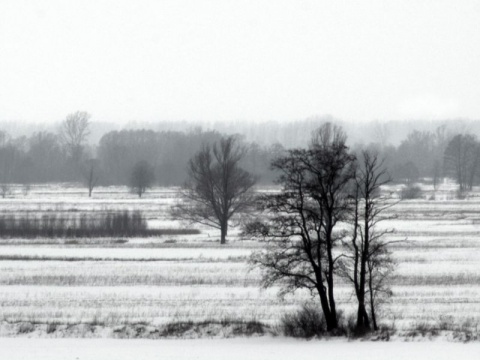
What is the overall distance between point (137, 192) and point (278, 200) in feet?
264

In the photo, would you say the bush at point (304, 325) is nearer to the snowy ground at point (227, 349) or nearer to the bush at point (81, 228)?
the snowy ground at point (227, 349)

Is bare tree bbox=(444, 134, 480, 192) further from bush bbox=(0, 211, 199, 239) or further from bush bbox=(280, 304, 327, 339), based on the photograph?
bush bbox=(280, 304, 327, 339)

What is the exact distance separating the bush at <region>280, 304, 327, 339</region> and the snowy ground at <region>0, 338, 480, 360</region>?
30.6 inches

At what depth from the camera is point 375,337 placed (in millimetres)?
20812

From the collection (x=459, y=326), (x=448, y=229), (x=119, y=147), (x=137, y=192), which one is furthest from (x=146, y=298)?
(x=119, y=147)

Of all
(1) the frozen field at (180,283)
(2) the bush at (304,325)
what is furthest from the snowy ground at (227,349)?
(1) the frozen field at (180,283)

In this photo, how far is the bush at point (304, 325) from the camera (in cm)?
2205

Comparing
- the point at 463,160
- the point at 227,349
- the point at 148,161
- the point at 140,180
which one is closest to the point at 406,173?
the point at 463,160

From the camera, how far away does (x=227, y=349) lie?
63.8 ft

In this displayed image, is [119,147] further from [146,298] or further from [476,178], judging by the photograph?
[146,298]

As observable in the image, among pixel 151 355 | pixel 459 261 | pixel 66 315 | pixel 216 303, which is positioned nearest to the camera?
pixel 151 355

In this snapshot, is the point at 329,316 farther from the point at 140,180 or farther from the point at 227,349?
the point at 140,180

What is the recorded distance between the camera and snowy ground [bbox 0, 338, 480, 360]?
18.0m

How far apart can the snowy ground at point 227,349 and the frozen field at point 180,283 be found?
216 cm
